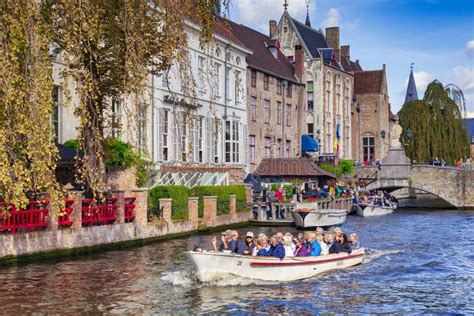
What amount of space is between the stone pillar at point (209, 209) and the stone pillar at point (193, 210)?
0.95 metres

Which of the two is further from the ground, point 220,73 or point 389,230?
point 220,73

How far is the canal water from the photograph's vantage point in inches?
573

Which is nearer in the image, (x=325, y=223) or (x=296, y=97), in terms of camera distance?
(x=325, y=223)

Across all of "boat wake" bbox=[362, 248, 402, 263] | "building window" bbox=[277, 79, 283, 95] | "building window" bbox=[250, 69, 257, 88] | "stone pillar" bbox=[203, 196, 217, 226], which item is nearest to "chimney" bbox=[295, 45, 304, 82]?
"building window" bbox=[277, 79, 283, 95]

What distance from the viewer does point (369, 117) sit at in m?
63.1

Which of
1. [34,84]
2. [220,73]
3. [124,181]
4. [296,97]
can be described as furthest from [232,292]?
[296,97]

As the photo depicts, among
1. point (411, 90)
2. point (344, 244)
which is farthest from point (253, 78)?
point (411, 90)

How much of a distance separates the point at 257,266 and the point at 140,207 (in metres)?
9.16

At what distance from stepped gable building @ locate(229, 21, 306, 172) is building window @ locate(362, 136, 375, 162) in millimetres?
13733

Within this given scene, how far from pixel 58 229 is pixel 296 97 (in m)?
31.4

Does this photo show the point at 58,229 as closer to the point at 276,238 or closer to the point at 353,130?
the point at 276,238

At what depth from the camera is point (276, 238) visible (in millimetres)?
18141

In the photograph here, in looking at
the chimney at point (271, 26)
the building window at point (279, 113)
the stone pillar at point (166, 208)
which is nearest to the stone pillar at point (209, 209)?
the stone pillar at point (166, 208)

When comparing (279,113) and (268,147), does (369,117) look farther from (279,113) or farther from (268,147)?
(268,147)
